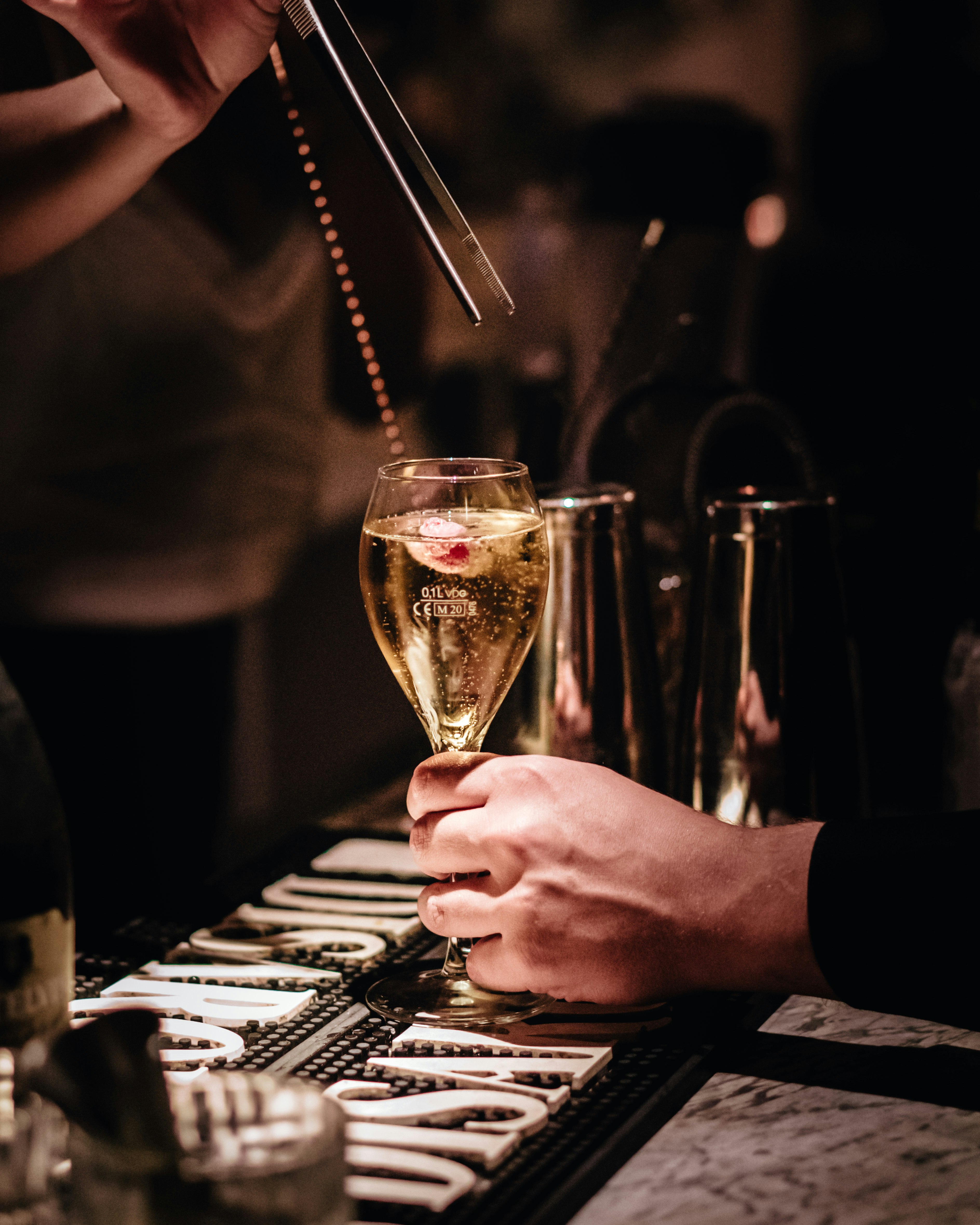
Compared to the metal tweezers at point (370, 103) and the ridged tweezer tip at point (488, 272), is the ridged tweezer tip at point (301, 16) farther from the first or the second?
the ridged tweezer tip at point (488, 272)

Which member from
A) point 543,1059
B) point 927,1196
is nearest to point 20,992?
point 543,1059

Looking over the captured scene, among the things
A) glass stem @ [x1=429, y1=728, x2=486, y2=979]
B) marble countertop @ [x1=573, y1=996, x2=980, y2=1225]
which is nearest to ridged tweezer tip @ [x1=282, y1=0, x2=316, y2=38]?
glass stem @ [x1=429, y1=728, x2=486, y2=979]

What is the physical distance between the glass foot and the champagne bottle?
0.87 feet

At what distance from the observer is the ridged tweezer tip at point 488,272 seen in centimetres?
115

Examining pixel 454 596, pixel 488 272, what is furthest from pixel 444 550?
pixel 488 272

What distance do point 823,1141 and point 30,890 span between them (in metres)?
0.47

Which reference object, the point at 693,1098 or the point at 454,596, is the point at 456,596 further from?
the point at 693,1098

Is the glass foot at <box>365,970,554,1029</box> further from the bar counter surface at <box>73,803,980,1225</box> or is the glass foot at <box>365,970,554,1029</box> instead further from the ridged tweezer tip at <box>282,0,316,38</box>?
the ridged tweezer tip at <box>282,0,316,38</box>

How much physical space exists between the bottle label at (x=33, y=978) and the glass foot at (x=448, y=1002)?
0.28 m

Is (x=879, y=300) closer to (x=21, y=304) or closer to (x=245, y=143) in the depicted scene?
(x=245, y=143)

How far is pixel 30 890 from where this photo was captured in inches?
28.0

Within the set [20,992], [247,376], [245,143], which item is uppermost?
[245,143]

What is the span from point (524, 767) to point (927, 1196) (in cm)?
37

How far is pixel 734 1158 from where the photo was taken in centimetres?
75
